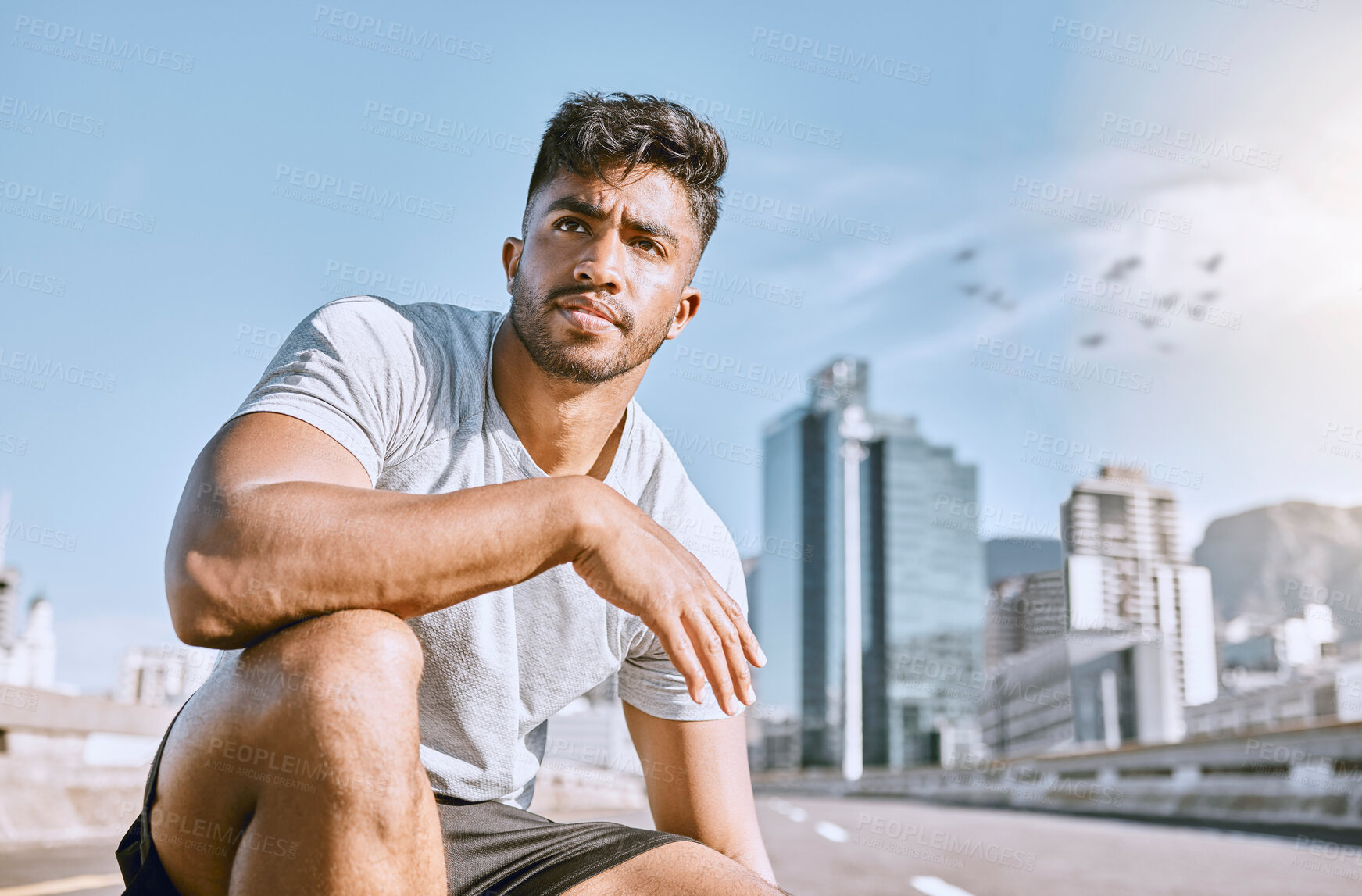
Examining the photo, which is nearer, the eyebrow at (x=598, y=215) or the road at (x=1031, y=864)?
the eyebrow at (x=598, y=215)

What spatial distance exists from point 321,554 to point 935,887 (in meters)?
4.31

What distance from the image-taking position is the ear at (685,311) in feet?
8.00

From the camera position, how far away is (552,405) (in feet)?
7.06

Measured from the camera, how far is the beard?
83.1 inches

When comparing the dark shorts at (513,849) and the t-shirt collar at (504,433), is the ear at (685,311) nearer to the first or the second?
the t-shirt collar at (504,433)

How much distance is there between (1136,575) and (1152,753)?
4309 inches

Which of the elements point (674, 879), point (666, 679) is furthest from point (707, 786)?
point (674, 879)

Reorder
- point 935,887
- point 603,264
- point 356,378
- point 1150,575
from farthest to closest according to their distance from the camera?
point 1150,575, point 935,887, point 603,264, point 356,378

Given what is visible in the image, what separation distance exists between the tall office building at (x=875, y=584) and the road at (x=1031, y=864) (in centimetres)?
12177

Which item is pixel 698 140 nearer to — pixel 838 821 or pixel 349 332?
pixel 349 332

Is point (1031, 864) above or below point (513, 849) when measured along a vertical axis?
below

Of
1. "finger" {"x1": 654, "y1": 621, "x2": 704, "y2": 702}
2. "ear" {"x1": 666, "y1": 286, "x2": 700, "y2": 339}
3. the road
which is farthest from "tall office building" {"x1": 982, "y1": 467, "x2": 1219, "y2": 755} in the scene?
"finger" {"x1": 654, "y1": 621, "x2": 704, "y2": 702}

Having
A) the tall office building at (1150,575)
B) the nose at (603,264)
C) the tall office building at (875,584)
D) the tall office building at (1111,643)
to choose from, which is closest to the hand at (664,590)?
the nose at (603,264)

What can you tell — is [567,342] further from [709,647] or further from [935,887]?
[935,887]
